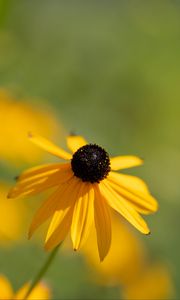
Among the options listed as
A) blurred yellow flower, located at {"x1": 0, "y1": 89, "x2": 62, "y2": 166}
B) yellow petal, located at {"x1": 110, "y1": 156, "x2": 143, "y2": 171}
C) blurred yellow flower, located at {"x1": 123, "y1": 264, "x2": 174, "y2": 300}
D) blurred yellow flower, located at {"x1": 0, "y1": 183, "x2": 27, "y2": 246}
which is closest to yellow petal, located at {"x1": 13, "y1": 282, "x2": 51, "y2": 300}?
yellow petal, located at {"x1": 110, "y1": 156, "x2": 143, "y2": 171}

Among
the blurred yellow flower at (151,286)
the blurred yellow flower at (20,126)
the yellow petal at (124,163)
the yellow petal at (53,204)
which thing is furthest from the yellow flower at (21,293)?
the blurred yellow flower at (20,126)

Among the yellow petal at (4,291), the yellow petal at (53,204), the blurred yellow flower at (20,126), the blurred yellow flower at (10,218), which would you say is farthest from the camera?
the blurred yellow flower at (20,126)

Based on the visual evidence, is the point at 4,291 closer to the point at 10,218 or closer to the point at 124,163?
the point at 124,163

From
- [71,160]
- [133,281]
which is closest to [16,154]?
[133,281]

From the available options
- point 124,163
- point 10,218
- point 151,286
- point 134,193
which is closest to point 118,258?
point 151,286

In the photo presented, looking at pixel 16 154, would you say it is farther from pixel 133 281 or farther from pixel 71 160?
pixel 71 160

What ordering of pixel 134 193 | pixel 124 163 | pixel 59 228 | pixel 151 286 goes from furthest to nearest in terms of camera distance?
1. pixel 151 286
2. pixel 124 163
3. pixel 134 193
4. pixel 59 228

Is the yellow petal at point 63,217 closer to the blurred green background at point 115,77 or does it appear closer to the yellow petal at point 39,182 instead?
the yellow petal at point 39,182

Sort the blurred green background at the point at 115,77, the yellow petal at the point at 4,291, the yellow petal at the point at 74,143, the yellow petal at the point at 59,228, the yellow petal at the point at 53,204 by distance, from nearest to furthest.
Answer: the yellow petal at the point at 59,228 → the yellow petal at the point at 53,204 → the yellow petal at the point at 4,291 → the yellow petal at the point at 74,143 → the blurred green background at the point at 115,77
